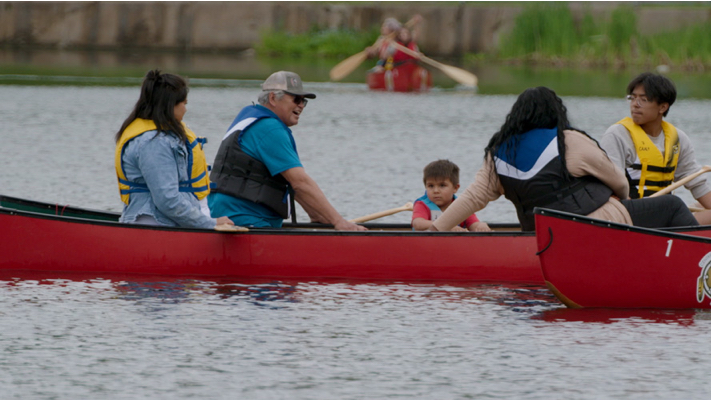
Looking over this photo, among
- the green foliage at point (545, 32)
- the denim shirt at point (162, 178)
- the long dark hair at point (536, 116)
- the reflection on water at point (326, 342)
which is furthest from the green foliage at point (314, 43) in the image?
the long dark hair at point (536, 116)

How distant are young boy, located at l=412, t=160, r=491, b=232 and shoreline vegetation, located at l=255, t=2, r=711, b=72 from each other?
2276 cm

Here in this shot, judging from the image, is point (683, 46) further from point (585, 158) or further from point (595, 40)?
point (585, 158)

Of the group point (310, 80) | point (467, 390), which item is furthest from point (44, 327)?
point (310, 80)

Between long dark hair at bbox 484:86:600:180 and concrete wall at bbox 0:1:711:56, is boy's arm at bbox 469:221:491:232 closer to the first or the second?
long dark hair at bbox 484:86:600:180

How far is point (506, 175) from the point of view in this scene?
7.07 metres

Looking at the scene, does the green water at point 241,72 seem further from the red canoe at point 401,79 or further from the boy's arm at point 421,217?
the boy's arm at point 421,217

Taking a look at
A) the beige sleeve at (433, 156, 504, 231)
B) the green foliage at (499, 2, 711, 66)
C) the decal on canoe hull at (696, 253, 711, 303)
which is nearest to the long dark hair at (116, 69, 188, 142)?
the beige sleeve at (433, 156, 504, 231)

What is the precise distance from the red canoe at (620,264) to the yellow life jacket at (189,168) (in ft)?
6.57

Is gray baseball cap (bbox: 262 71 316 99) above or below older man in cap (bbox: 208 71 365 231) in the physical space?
above

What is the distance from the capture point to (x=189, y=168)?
748 cm

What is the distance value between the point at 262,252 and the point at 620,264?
2.04 m

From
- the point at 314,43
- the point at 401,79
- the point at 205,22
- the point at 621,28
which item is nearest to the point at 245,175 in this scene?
the point at 401,79

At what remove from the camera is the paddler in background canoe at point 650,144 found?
→ 7.83 meters

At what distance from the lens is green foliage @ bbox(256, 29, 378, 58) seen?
3575 cm
